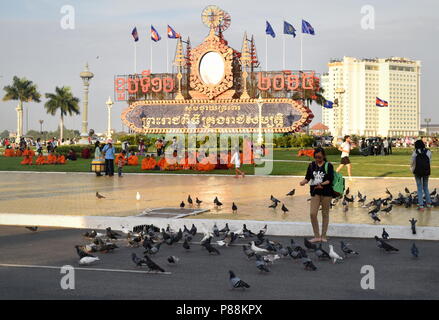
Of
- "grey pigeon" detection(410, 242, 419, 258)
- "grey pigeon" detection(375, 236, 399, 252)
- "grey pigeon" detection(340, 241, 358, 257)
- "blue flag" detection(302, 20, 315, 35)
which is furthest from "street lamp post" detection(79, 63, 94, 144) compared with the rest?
"grey pigeon" detection(410, 242, 419, 258)

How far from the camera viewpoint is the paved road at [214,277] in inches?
267

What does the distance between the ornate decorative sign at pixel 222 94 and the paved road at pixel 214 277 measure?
59346mm

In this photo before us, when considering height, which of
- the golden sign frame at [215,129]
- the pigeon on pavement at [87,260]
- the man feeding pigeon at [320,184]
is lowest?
the pigeon on pavement at [87,260]

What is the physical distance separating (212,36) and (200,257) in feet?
212

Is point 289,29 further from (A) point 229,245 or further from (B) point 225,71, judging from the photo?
(A) point 229,245

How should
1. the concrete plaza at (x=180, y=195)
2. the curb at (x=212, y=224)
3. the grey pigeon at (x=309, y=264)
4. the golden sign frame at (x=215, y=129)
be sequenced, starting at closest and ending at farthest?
1. the grey pigeon at (x=309, y=264)
2. the curb at (x=212, y=224)
3. the concrete plaza at (x=180, y=195)
4. the golden sign frame at (x=215, y=129)

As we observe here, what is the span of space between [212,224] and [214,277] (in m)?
4.33

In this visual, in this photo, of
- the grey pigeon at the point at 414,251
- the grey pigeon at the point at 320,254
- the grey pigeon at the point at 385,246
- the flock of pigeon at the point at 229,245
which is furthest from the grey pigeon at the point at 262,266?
the grey pigeon at the point at 414,251

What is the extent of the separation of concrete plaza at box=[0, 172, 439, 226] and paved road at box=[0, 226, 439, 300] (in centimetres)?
327

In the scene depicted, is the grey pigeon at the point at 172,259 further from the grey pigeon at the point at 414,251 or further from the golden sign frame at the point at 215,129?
the golden sign frame at the point at 215,129

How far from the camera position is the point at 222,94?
7125cm

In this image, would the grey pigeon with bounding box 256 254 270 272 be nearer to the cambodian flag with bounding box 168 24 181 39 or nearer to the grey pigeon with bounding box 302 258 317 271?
the grey pigeon with bounding box 302 258 317 271

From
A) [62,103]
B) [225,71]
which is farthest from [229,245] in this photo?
[62,103]
